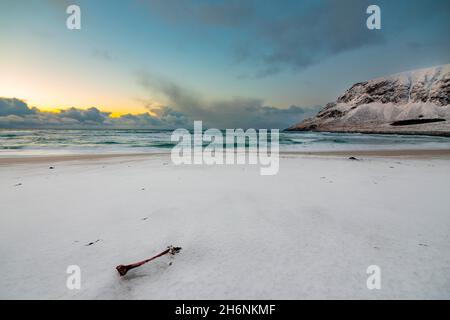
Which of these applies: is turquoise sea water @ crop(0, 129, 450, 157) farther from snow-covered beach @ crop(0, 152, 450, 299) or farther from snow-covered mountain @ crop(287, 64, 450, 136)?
snow-covered mountain @ crop(287, 64, 450, 136)

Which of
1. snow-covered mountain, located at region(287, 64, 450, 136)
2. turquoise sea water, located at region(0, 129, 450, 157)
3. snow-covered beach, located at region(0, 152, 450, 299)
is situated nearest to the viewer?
snow-covered beach, located at region(0, 152, 450, 299)

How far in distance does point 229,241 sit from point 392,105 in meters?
96.3

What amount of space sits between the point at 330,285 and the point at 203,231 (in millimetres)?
1309

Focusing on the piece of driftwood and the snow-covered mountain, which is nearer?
the piece of driftwood

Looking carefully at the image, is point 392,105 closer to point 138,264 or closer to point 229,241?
point 229,241

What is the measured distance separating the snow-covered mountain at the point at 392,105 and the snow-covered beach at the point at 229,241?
66.3 meters

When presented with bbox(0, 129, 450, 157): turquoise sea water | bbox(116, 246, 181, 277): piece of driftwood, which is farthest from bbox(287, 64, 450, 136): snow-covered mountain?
bbox(116, 246, 181, 277): piece of driftwood

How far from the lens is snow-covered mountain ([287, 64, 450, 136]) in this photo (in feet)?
203

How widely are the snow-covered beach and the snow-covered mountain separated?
218ft

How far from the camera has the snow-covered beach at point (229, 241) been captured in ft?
4.94

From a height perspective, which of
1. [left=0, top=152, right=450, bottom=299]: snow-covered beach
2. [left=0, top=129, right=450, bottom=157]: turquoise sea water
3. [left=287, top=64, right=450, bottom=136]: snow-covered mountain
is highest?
[left=287, top=64, right=450, bottom=136]: snow-covered mountain
